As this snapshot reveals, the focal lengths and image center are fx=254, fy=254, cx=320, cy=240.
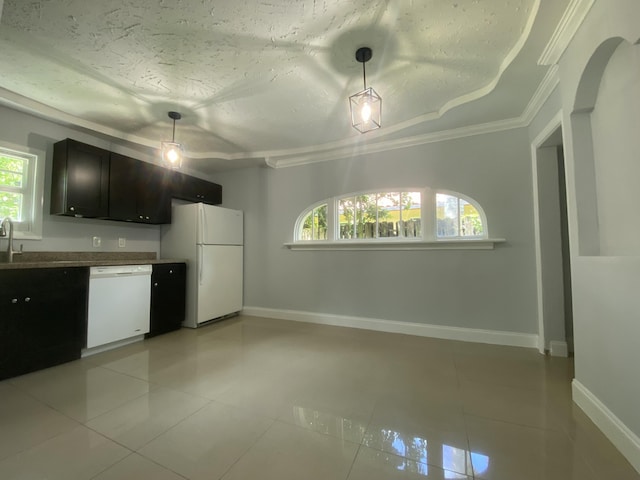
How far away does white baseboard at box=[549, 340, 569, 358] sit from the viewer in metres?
2.46

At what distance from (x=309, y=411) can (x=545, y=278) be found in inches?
102

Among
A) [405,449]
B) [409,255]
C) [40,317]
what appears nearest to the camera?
[405,449]

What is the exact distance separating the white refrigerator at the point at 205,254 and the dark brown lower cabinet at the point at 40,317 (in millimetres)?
1130

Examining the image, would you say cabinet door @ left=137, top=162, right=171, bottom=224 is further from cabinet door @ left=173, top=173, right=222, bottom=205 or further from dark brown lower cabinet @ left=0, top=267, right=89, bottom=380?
dark brown lower cabinet @ left=0, top=267, right=89, bottom=380

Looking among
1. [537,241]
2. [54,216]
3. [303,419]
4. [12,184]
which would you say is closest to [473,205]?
[537,241]

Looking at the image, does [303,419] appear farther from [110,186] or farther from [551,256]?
[110,186]

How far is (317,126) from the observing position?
3.06m

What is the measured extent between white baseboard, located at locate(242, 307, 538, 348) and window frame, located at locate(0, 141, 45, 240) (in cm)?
271

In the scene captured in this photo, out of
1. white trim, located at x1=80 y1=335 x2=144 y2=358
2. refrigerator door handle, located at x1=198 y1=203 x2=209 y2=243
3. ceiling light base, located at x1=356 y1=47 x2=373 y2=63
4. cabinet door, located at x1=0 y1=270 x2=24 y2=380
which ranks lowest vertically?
white trim, located at x1=80 y1=335 x2=144 y2=358

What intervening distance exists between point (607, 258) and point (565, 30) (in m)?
1.44

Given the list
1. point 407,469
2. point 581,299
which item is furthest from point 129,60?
point 581,299

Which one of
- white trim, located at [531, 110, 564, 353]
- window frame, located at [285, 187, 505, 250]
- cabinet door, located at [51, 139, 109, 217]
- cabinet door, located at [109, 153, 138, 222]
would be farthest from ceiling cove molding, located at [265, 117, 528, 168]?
cabinet door, located at [51, 139, 109, 217]

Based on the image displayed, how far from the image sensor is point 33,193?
8.66ft

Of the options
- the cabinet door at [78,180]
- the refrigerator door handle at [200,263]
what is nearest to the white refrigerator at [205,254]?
the refrigerator door handle at [200,263]
